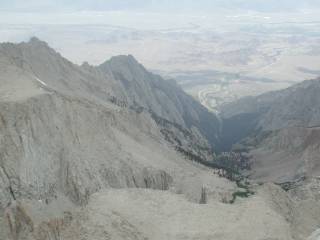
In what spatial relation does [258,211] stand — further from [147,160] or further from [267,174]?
[267,174]

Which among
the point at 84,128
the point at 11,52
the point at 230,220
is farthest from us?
the point at 11,52

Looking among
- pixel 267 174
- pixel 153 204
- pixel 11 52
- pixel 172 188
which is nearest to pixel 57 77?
pixel 11 52

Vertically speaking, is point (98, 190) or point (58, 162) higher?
point (58, 162)

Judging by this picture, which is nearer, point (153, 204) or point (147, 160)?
point (153, 204)

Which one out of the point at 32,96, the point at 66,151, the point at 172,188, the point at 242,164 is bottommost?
the point at 242,164

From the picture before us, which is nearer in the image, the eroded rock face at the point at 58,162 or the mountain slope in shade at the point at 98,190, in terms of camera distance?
the mountain slope in shade at the point at 98,190

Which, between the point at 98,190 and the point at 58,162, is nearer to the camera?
the point at 58,162

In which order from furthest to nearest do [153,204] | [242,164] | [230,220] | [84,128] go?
[242,164]
[84,128]
[153,204]
[230,220]

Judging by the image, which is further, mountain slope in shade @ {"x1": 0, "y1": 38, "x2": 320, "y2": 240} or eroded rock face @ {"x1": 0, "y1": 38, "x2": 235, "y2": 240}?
eroded rock face @ {"x1": 0, "y1": 38, "x2": 235, "y2": 240}

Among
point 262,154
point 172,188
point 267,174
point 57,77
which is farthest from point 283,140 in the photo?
point 172,188

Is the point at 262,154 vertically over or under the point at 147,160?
under
